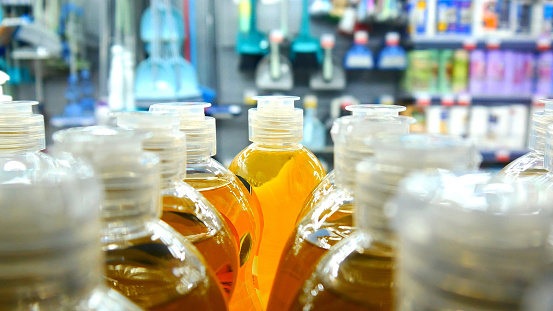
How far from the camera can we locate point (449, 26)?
310 cm

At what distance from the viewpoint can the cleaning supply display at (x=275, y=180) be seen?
2.37ft

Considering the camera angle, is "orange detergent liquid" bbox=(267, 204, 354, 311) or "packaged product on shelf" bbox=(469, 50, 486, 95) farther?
"packaged product on shelf" bbox=(469, 50, 486, 95)

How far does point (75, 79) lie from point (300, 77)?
178 cm

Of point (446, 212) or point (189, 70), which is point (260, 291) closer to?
point (446, 212)

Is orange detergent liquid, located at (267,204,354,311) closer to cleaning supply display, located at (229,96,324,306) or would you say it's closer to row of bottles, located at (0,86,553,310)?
row of bottles, located at (0,86,553,310)

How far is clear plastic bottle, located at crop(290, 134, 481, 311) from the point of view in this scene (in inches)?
11.3

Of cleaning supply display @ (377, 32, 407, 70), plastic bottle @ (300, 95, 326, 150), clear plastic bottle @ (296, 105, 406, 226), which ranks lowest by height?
plastic bottle @ (300, 95, 326, 150)

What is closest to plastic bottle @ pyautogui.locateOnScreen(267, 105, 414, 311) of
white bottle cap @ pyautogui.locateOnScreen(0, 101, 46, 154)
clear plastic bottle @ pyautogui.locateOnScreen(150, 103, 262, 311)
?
clear plastic bottle @ pyautogui.locateOnScreen(150, 103, 262, 311)

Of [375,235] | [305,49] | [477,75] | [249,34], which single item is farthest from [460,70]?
[375,235]

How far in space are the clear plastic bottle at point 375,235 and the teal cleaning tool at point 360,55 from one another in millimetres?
3084

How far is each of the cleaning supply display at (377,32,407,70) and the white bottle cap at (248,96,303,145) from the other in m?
2.77

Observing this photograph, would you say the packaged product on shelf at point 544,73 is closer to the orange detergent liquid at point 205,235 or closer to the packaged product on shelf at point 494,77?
the packaged product on shelf at point 494,77

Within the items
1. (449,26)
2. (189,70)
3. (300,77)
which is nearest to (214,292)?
(189,70)

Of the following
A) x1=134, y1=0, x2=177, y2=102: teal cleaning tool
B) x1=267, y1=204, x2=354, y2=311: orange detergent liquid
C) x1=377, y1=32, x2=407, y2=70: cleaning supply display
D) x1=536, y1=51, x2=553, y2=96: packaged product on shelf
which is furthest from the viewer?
x1=377, y1=32, x2=407, y2=70: cleaning supply display
